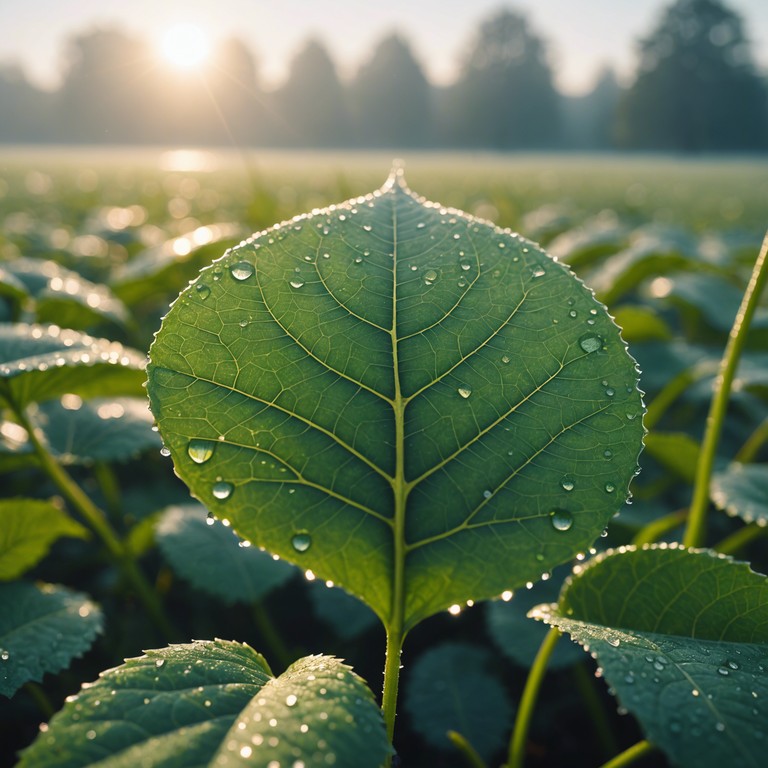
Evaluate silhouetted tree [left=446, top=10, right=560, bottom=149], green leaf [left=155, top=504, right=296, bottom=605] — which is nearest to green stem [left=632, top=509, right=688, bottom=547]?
green leaf [left=155, top=504, right=296, bottom=605]

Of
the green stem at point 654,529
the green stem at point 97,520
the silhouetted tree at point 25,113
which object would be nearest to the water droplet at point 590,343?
the green stem at point 654,529

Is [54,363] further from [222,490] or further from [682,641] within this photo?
[682,641]

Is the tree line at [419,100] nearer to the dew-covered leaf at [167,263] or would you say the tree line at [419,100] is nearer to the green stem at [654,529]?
the dew-covered leaf at [167,263]

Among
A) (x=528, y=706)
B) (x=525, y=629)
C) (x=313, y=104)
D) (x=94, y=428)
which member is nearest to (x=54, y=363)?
(x=94, y=428)

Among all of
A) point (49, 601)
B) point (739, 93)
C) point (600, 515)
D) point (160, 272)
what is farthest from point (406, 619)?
point (739, 93)

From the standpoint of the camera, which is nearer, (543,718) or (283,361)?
(283,361)

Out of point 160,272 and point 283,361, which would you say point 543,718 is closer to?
point 283,361
